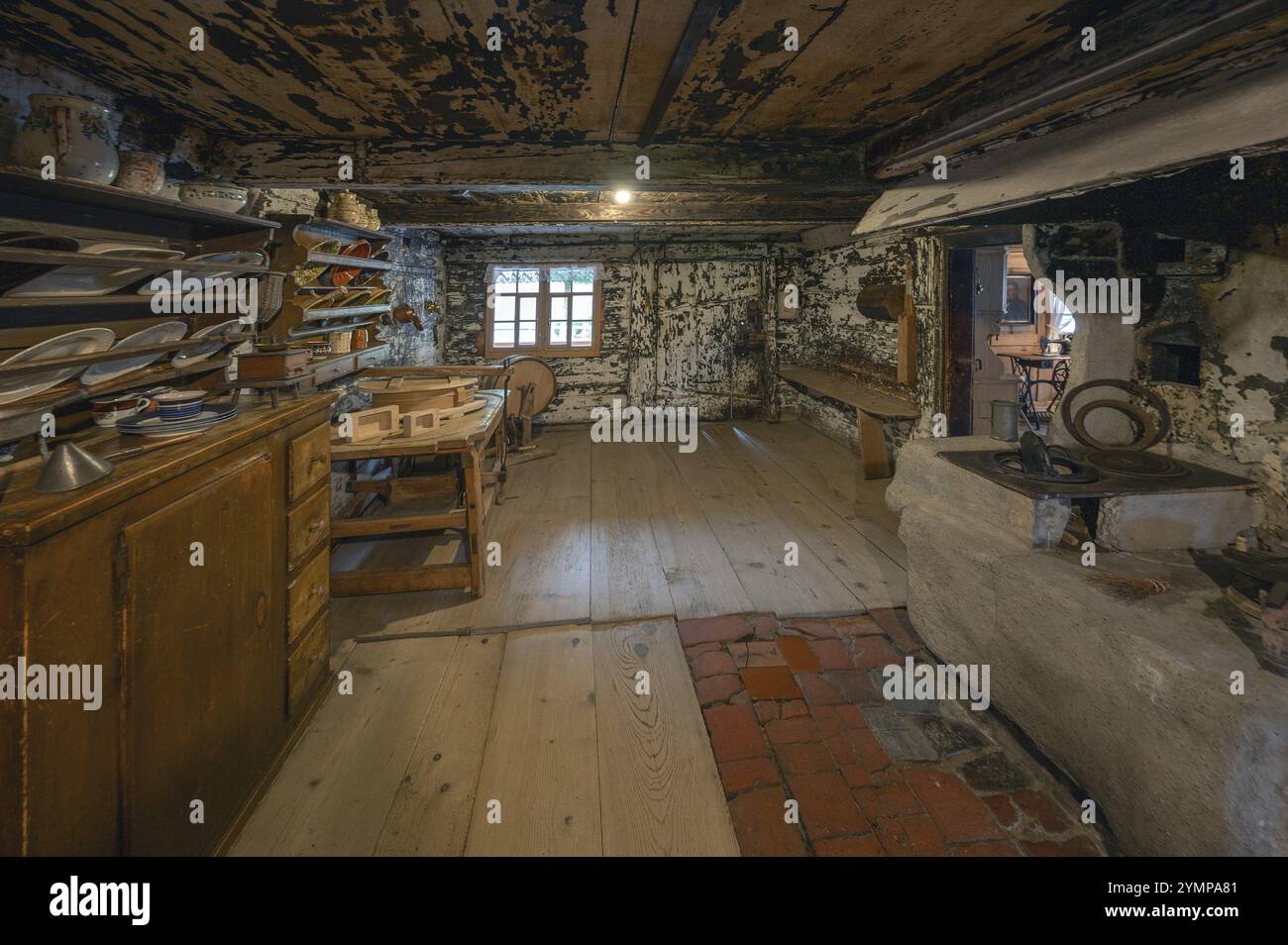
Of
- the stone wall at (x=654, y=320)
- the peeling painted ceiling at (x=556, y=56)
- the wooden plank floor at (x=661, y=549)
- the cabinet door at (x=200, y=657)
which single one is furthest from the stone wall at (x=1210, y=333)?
the stone wall at (x=654, y=320)

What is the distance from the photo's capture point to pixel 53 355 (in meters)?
1.56

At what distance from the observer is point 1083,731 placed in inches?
75.4

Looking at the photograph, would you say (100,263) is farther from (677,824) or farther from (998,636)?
(998,636)

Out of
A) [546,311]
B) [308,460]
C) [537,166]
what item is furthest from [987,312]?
[308,460]

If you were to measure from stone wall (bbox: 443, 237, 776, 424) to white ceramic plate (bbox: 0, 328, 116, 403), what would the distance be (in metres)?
6.93

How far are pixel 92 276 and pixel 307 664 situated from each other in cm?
161

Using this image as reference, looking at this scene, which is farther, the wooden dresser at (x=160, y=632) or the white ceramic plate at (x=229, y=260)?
the white ceramic plate at (x=229, y=260)

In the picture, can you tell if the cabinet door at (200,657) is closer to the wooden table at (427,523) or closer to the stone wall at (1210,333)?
the wooden table at (427,523)

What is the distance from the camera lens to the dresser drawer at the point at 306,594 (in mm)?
2254

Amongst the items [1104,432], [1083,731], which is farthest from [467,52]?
[1104,432]

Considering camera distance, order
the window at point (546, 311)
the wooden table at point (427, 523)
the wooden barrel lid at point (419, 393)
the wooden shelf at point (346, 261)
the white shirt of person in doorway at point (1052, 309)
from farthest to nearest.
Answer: the white shirt of person in doorway at point (1052, 309)
the window at point (546, 311)
the wooden barrel lid at point (419, 393)
the wooden table at point (427, 523)
the wooden shelf at point (346, 261)

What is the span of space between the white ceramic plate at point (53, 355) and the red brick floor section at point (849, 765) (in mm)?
2422

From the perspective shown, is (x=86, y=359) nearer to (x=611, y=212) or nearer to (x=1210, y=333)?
(x=1210, y=333)
